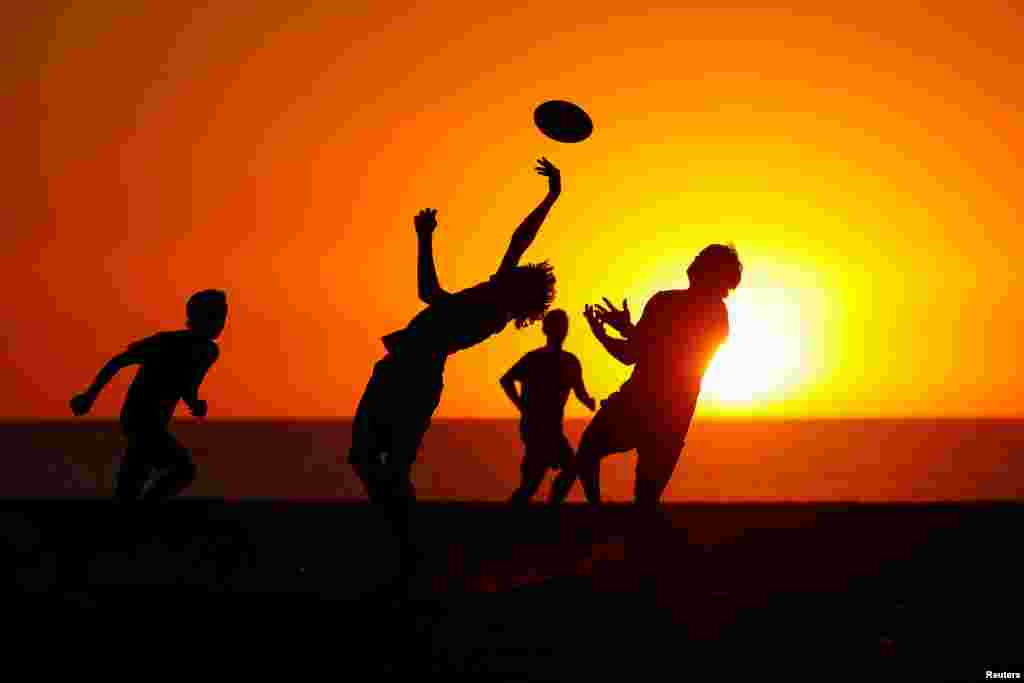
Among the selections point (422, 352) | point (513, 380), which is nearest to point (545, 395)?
point (513, 380)

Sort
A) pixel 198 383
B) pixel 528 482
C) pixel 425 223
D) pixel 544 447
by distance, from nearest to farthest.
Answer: pixel 425 223
pixel 198 383
pixel 528 482
pixel 544 447

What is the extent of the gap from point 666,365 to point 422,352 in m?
1.51

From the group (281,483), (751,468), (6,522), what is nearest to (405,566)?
(6,522)

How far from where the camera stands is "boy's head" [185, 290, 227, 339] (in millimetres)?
11148

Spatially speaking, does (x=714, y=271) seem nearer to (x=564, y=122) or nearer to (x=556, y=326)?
(x=564, y=122)

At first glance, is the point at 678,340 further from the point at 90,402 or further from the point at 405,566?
the point at 90,402

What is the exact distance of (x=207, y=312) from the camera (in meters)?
11.2

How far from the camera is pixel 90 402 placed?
10.4m

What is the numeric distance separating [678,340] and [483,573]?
6.15ft

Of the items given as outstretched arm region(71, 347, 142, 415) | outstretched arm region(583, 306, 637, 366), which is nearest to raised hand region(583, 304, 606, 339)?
outstretched arm region(583, 306, 637, 366)

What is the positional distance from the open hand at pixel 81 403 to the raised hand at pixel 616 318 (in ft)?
10.9

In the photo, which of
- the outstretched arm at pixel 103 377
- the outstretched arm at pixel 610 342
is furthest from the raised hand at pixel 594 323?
the outstretched arm at pixel 103 377

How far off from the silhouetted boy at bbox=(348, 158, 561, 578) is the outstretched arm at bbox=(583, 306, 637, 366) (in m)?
0.28

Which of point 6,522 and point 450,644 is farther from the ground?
point 6,522
